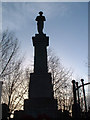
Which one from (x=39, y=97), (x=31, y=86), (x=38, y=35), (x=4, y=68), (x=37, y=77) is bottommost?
(x=39, y=97)

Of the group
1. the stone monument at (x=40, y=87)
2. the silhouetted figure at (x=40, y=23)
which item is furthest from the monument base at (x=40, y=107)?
the silhouetted figure at (x=40, y=23)

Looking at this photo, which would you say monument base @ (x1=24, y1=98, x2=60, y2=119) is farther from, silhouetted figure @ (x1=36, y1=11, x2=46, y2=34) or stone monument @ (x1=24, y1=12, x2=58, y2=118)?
silhouetted figure @ (x1=36, y1=11, x2=46, y2=34)

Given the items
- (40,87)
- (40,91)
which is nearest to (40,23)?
(40,87)

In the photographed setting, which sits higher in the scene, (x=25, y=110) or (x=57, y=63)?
(x=57, y=63)

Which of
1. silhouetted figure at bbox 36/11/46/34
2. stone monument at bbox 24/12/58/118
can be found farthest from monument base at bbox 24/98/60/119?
silhouetted figure at bbox 36/11/46/34

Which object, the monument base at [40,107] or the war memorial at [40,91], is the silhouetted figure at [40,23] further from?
the monument base at [40,107]

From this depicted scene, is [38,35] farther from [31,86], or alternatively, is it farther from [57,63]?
[57,63]

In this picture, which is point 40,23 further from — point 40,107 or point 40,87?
point 40,107

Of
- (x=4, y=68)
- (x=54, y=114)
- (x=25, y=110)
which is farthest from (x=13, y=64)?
(x=54, y=114)

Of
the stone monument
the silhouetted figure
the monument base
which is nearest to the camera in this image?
the monument base

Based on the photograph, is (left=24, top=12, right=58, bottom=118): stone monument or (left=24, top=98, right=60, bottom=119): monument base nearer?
(left=24, top=98, right=60, bottom=119): monument base

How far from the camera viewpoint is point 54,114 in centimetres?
873

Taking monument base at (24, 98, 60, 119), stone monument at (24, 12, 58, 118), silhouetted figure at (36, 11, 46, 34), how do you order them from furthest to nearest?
silhouetted figure at (36, 11, 46, 34) < stone monument at (24, 12, 58, 118) < monument base at (24, 98, 60, 119)

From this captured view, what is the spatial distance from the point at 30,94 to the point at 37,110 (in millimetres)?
1264
